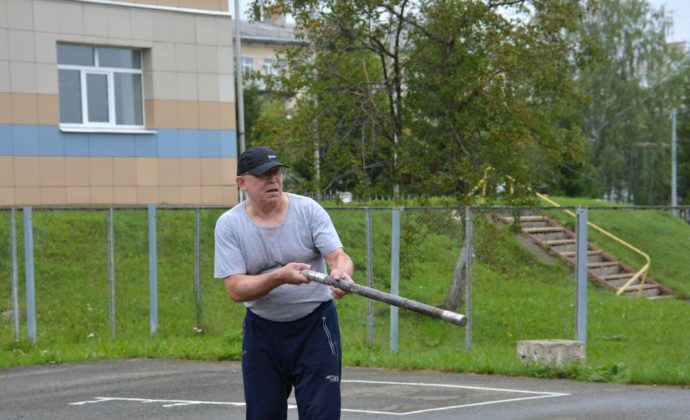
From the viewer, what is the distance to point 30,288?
1633 centimetres

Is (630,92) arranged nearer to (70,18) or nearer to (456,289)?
(70,18)

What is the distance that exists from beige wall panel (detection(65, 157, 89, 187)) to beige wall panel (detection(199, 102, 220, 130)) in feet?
10.6

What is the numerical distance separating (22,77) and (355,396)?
53.0 feet

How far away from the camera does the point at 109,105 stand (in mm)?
27500

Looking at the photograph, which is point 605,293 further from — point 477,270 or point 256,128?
point 256,128

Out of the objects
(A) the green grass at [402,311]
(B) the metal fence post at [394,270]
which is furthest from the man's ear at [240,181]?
(B) the metal fence post at [394,270]

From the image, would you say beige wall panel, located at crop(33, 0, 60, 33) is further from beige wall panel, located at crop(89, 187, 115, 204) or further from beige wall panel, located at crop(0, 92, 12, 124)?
beige wall panel, located at crop(89, 187, 115, 204)

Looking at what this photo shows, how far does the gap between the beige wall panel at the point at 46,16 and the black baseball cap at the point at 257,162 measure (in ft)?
66.7

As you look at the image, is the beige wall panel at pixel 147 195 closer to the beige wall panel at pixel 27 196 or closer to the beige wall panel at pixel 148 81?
the beige wall panel at pixel 148 81

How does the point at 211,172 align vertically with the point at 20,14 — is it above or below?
below

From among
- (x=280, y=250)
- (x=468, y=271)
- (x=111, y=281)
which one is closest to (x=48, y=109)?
(x=111, y=281)

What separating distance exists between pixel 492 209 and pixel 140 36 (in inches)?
550

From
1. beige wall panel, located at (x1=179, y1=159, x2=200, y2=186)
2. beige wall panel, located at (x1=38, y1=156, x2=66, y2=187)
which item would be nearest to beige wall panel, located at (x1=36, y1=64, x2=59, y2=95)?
beige wall panel, located at (x1=38, y1=156, x2=66, y2=187)

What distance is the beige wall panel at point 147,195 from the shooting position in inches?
1085
